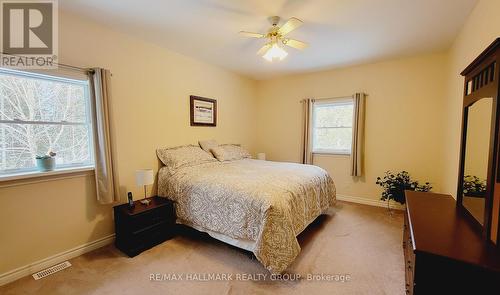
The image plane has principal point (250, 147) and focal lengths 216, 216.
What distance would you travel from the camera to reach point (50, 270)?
2020mm

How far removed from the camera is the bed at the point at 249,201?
1900 mm

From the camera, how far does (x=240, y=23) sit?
7.84 ft

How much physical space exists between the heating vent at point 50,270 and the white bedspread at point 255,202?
3.70 feet

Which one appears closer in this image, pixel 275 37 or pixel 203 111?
pixel 275 37

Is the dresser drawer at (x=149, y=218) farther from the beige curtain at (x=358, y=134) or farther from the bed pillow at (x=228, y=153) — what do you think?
the beige curtain at (x=358, y=134)

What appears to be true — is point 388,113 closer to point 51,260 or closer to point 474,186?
point 474,186

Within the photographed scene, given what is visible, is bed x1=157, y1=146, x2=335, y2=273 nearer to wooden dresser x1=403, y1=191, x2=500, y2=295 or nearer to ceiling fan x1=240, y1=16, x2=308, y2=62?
wooden dresser x1=403, y1=191, x2=500, y2=295

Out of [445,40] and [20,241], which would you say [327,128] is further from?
[20,241]

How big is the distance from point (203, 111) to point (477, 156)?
3319 millimetres

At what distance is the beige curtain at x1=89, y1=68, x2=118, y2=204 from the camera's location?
2.29 metres

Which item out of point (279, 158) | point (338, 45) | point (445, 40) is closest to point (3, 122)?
point (338, 45)

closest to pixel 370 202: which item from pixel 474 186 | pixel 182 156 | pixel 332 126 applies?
pixel 332 126

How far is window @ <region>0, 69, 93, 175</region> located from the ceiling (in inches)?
30.6

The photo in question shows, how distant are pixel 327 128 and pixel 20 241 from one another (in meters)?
4.45
